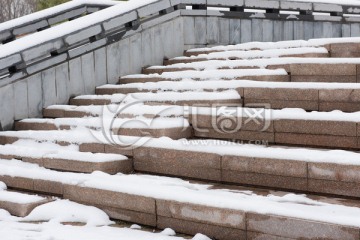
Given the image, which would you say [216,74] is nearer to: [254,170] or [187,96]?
[187,96]

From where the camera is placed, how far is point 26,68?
7156 mm

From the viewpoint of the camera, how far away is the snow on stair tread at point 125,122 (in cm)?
554

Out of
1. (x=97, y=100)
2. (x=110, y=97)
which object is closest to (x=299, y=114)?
(x=110, y=97)

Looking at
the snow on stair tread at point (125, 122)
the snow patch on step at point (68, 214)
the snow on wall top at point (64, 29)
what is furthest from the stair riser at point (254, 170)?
the snow on wall top at point (64, 29)

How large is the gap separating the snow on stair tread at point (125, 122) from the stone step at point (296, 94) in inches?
34.6

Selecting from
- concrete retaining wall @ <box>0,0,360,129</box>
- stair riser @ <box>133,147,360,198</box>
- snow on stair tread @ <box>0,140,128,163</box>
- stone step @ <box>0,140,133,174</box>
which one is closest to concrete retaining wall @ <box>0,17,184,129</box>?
concrete retaining wall @ <box>0,0,360,129</box>

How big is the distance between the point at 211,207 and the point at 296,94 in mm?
2202

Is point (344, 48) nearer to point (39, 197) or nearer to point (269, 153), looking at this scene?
point (269, 153)

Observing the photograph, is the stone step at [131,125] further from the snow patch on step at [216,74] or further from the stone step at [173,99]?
the snow patch on step at [216,74]

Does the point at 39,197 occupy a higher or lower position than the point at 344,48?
lower

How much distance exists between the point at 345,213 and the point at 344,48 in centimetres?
397

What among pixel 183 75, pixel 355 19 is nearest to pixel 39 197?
pixel 183 75

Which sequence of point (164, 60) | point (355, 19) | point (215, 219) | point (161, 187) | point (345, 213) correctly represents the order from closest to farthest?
point (345, 213) → point (215, 219) → point (161, 187) → point (164, 60) → point (355, 19)

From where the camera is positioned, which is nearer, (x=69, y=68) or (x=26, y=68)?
(x=26, y=68)
